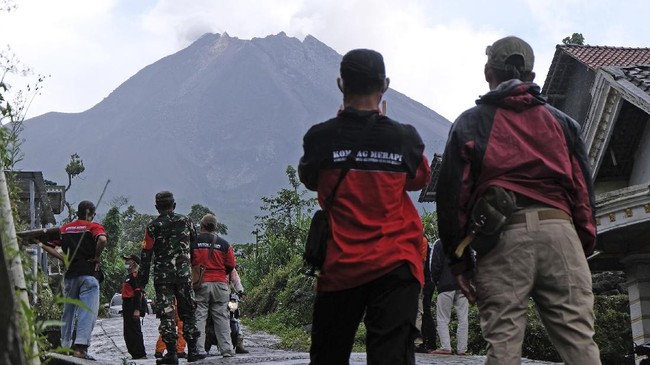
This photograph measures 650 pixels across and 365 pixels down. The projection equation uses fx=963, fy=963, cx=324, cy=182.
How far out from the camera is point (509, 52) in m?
4.65

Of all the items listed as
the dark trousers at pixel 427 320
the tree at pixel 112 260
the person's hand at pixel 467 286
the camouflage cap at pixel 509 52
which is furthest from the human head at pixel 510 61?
the tree at pixel 112 260

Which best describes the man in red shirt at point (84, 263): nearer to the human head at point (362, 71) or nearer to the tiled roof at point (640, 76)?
the human head at point (362, 71)

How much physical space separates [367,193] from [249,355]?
8.88 meters

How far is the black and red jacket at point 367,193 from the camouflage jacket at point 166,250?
6.03 metres

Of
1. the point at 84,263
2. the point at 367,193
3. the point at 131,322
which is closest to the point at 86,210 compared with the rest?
the point at 84,263

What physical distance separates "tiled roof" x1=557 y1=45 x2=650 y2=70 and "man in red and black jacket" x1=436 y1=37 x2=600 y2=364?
59.3 feet

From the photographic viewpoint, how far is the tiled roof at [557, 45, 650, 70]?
72.9ft

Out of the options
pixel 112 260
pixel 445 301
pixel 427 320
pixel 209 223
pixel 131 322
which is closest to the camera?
pixel 209 223

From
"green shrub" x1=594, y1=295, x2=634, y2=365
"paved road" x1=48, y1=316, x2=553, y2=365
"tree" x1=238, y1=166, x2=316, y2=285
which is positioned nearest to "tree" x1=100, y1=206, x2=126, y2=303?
"tree" x1=238, y1=166, x2=316, y2=285

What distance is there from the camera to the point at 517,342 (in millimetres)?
4086

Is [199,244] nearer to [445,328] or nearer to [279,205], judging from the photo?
[445,328]

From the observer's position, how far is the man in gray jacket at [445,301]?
40.7ft

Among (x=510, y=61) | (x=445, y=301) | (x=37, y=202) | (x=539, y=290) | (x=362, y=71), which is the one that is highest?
(x=37, y=202)

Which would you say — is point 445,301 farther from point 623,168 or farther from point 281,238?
point 281,238
